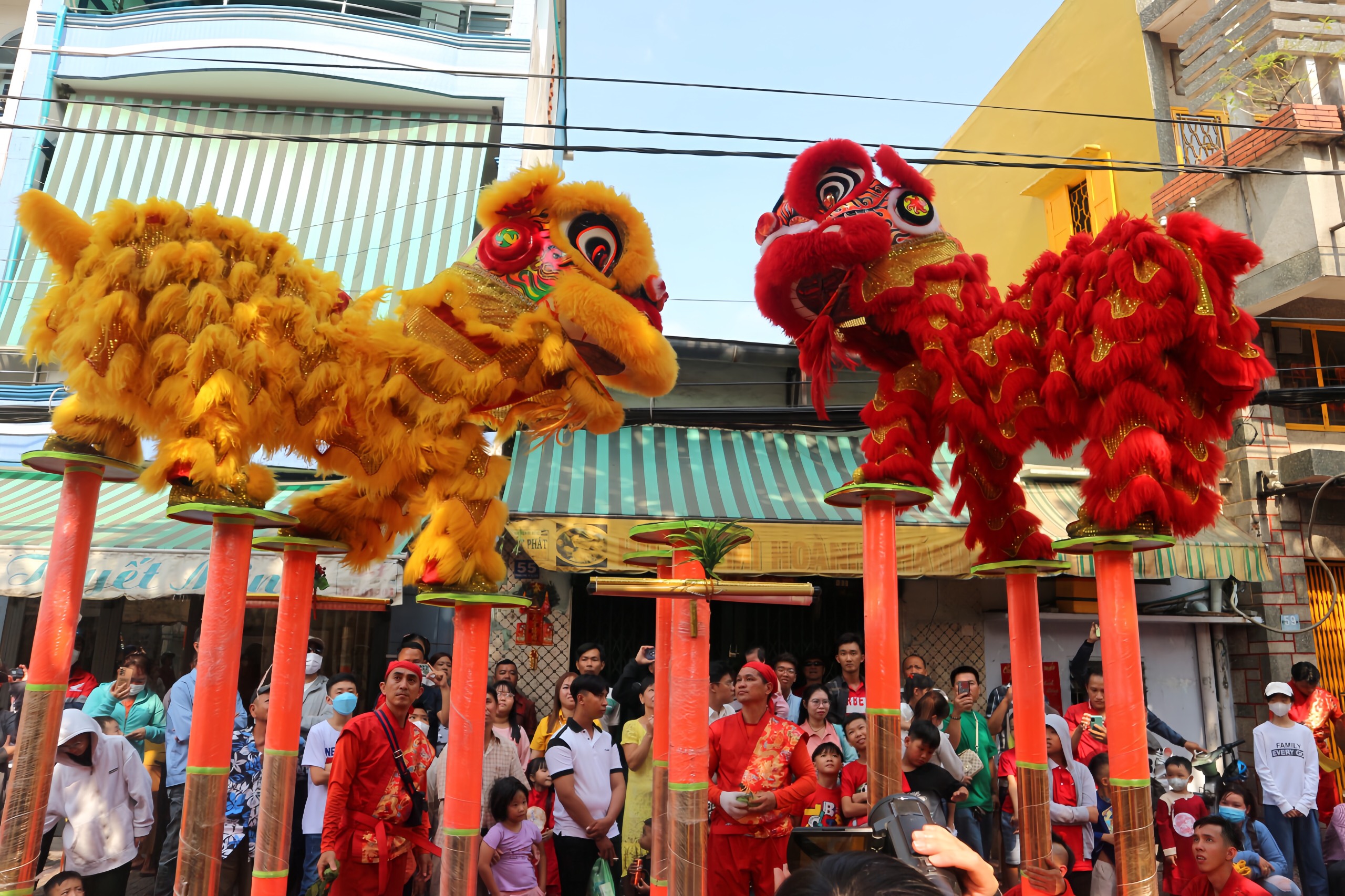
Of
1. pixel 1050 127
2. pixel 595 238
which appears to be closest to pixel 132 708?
pixel 595 238

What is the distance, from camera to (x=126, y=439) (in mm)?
3941

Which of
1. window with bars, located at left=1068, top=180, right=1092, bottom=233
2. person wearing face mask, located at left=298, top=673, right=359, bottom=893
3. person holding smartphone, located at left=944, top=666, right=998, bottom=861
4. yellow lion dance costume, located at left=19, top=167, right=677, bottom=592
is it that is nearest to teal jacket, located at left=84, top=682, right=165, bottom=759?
person wearing face mask, located at left=298, top=673, right=359, bottom=893

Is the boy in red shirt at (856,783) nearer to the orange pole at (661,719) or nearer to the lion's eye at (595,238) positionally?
the orange pole at (661,719)

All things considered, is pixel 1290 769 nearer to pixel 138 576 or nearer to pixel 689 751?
pixel 689 751

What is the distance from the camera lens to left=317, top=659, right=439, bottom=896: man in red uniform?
14.5 feet

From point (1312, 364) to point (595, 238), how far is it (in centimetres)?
912

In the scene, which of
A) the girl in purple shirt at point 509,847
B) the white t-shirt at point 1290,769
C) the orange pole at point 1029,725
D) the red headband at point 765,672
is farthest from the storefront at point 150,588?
the white t-shirt at point 1290,769

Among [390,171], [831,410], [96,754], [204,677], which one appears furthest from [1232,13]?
[96,754]

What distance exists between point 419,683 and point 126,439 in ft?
6.05

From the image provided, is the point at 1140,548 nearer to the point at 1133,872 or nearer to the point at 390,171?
the point at 1133,872

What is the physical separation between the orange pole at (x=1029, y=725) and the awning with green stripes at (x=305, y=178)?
7.03m

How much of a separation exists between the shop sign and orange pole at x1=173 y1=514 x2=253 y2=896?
3.66 metres

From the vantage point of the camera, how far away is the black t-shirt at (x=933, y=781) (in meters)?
5.45

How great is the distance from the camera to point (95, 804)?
4629mm
